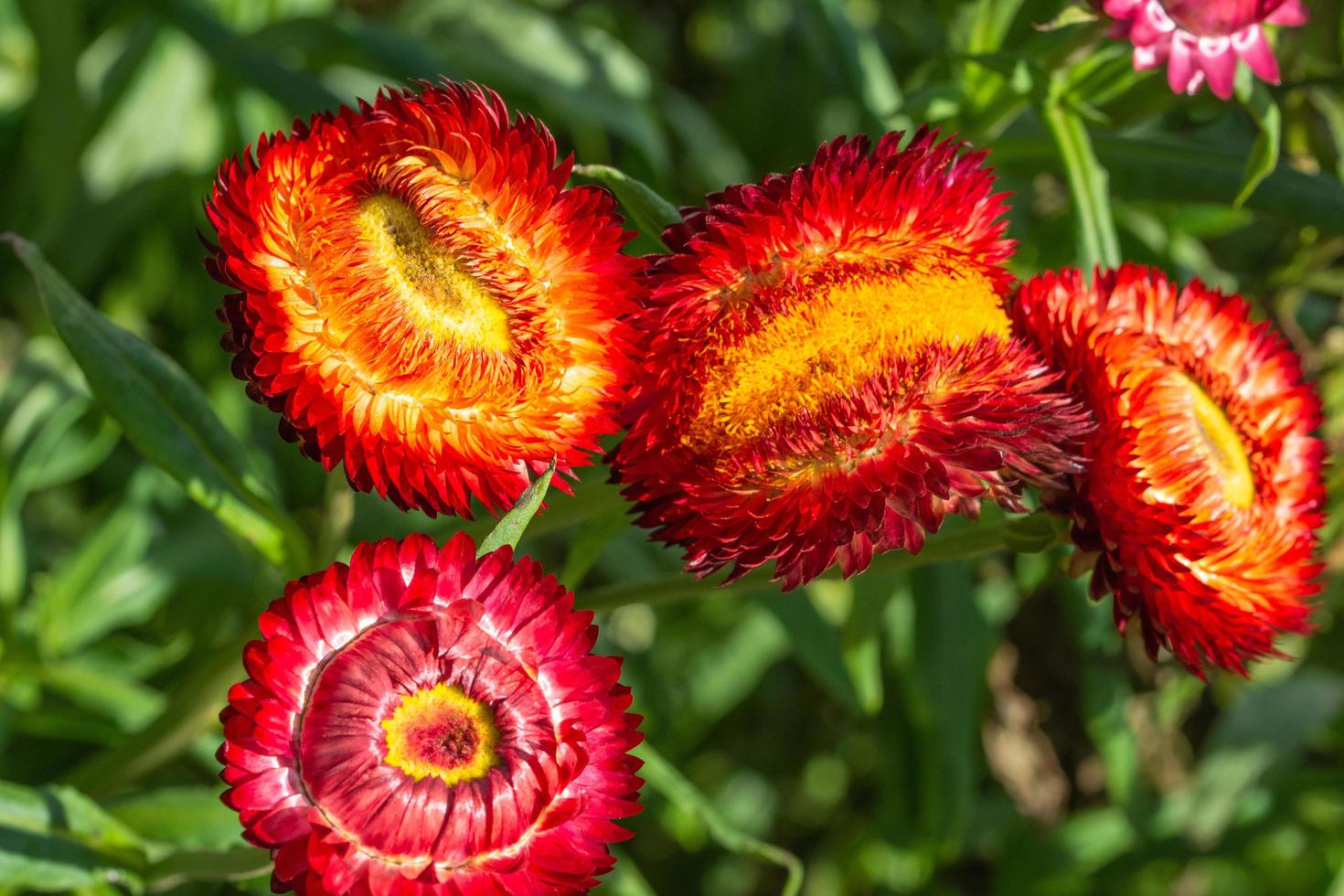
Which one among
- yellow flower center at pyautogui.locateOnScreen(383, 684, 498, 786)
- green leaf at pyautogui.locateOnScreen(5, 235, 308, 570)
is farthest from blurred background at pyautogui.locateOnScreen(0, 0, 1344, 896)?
yellow flower center at pyautogui.locateOnScreen(383, 684, 498, 786)

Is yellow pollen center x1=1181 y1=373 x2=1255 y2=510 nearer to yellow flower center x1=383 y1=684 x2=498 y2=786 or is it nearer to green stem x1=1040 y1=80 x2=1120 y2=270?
green stem x1=1040 y1=80 x2=1120 y2=270

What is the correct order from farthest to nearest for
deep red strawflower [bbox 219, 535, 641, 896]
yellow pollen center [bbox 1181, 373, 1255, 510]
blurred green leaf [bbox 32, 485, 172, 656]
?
blurred green leaf [bbox 32, 485, 172, 656] < yellow pollen center [bbox 1181, 373, 1255, 510] < deep red strawflower [bbox 219, 535, 641, 896]

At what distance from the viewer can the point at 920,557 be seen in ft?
4.27

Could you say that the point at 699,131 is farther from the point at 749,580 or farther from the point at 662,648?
the point at 749,580

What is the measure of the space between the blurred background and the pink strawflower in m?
0.11

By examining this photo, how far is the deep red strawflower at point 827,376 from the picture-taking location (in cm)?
110

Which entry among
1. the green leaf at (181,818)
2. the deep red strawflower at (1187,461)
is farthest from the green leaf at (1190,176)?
the green leaf at (181,818)

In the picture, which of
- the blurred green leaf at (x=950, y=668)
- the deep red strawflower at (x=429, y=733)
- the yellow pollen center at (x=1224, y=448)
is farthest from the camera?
the blurred green leaf at (x=950, y=668)

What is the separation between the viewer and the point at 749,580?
1300 millimetres

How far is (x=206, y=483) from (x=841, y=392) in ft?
2.24

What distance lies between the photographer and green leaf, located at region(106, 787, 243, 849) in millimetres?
1499

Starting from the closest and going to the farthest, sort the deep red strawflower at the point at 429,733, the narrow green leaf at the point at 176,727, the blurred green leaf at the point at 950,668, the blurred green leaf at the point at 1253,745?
the deep red strawflower at the point at 429,733, the narrow green leaf at the point at 176,727, the blurred green leaf at the point at 950,668, the blurred green leaf at the point at 1253,745

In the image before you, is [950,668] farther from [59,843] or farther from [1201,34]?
[59,843]

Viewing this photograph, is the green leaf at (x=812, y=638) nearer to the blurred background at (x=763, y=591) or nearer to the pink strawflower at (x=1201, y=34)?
the blurred background at (x=763, y=591)
